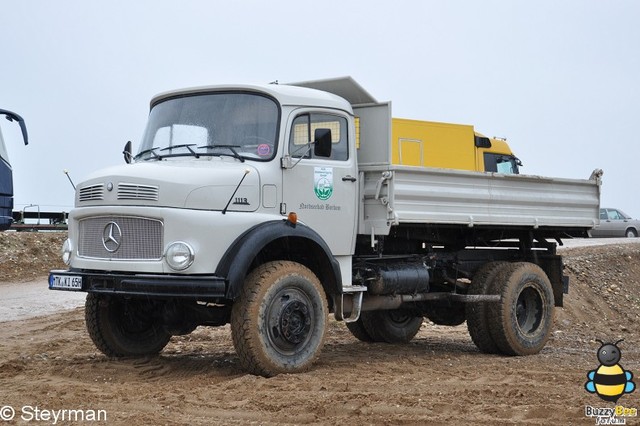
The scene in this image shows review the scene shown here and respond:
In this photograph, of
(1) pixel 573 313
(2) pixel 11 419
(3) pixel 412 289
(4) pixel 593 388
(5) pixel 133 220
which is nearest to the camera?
(2) pixel 11 419

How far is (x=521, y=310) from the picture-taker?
11906 mm

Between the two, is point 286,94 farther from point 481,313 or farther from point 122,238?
point 481,313

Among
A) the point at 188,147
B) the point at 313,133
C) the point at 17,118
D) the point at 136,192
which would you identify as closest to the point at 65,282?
the point at 136,192

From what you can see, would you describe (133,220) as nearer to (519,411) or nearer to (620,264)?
(519,411)

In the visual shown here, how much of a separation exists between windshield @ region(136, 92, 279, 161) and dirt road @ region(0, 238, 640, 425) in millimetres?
2181

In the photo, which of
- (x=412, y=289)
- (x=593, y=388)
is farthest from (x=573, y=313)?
(x=593, y=388)

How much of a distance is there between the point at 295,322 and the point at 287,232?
0.86 m

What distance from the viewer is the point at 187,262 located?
327 inches

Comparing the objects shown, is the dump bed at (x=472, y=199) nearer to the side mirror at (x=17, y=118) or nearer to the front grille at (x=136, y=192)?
the front grille at (x=136, y=192)

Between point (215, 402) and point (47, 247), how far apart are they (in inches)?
641

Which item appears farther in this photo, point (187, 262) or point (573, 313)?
point (573, 313)

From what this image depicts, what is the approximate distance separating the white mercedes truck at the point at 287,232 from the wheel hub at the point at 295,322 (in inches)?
0.6

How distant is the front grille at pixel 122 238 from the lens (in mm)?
8453
